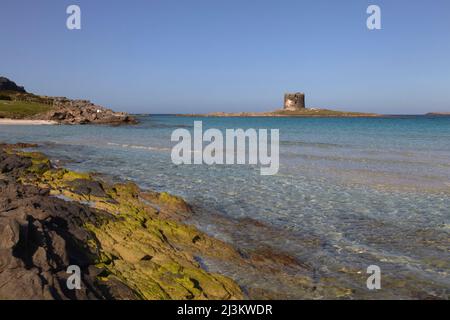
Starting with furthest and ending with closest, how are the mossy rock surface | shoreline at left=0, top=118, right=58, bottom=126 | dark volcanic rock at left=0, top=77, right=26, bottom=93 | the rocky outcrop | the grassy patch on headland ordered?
dark volcanic rock at left=0, top=77, right=26, bottom=93, the rocky outcrop, the grassy patch on headland, shoreline at left=0, top=118, right=58, bottom=126, the mossy rock surface

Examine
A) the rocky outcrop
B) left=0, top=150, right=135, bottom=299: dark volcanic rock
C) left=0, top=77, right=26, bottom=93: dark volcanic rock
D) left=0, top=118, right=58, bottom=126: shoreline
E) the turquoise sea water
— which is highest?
left=0, top=77, right=26, bottom=93: dark volcanic rock

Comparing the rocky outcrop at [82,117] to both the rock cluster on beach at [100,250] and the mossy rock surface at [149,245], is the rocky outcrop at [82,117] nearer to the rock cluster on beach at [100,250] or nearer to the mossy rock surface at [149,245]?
the mossy rock surface at [149,245]

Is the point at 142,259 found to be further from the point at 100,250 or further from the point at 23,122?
the point at 23,122

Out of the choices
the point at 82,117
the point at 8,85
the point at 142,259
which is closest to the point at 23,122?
the point at 82,117

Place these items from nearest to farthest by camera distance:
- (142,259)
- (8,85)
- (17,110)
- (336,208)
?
(142,259) → (336,208) → (17,110) → (8,85)

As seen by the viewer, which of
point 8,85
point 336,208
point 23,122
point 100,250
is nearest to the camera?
point 100,250

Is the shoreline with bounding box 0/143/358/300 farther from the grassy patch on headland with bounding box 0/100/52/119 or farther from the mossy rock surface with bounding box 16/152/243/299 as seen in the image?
the grassy patch on headland with bounding box 0/100/52/119

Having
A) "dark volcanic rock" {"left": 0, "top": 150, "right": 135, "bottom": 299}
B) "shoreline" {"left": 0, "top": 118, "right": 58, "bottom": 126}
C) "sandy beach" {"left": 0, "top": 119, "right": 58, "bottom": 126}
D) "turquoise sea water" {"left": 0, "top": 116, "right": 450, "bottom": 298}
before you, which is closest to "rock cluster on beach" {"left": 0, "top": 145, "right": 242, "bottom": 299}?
"dark volcanic rock" {"left": 0, "top": 150, "right": 135, "bottom": 299}

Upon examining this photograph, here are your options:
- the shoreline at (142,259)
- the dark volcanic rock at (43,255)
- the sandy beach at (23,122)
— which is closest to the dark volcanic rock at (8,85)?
the sandy beach at (23,122)

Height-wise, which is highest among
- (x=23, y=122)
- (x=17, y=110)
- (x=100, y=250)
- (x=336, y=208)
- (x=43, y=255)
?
(x=17, y=110)

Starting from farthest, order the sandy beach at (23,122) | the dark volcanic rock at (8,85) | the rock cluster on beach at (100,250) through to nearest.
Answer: the dark volcanic rock at (8,85) → the sandy beach at (23,122) → the rock cluster on beach at (100,250)

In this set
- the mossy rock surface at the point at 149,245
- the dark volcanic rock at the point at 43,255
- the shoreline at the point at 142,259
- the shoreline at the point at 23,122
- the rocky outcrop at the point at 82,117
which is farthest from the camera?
the rocky outcrop at the point at 82,117

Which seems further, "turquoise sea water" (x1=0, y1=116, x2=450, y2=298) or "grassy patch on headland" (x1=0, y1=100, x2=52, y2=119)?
"grassy patch on headland" (x1=0, y1=100, x2=52, y2=119)
